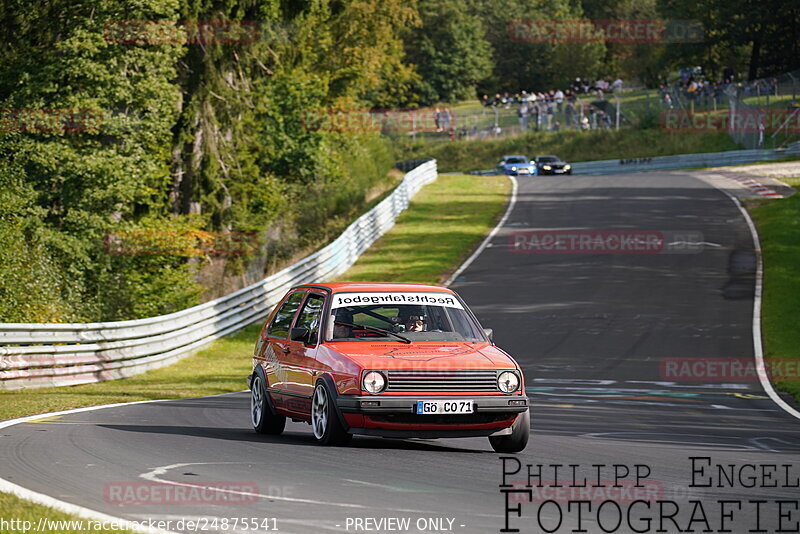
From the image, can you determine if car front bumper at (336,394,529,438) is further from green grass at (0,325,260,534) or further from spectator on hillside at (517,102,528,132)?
spectator on hillside at (517,102,528,132)

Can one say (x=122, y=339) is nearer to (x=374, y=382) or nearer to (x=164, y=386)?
(x=164, y=386)

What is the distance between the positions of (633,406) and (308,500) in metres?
9.47

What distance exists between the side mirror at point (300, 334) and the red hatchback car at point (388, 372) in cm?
1

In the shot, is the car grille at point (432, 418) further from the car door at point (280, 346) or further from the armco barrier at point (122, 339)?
the armco barrier at point (122, 339)

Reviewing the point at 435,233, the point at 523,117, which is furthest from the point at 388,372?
the point at 523,117

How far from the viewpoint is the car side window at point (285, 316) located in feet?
40.5

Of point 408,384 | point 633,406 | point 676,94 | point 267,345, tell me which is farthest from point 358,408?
point 676,94

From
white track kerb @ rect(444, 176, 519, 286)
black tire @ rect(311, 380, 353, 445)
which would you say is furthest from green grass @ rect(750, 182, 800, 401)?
black tire @ rect(311, 380, 353, 445)

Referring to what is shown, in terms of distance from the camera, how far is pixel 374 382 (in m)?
10.2

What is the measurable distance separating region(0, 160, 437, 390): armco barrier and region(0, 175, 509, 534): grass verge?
11.1 inches

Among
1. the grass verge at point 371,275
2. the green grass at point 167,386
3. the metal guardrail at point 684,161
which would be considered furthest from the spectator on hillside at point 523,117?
the green grass at point 167,386

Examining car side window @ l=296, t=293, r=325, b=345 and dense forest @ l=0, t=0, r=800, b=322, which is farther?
dense forest @ l=0, t=0, r=800, b=322

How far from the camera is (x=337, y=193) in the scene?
2003 inches

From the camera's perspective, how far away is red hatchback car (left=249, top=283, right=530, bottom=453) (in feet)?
33.6
